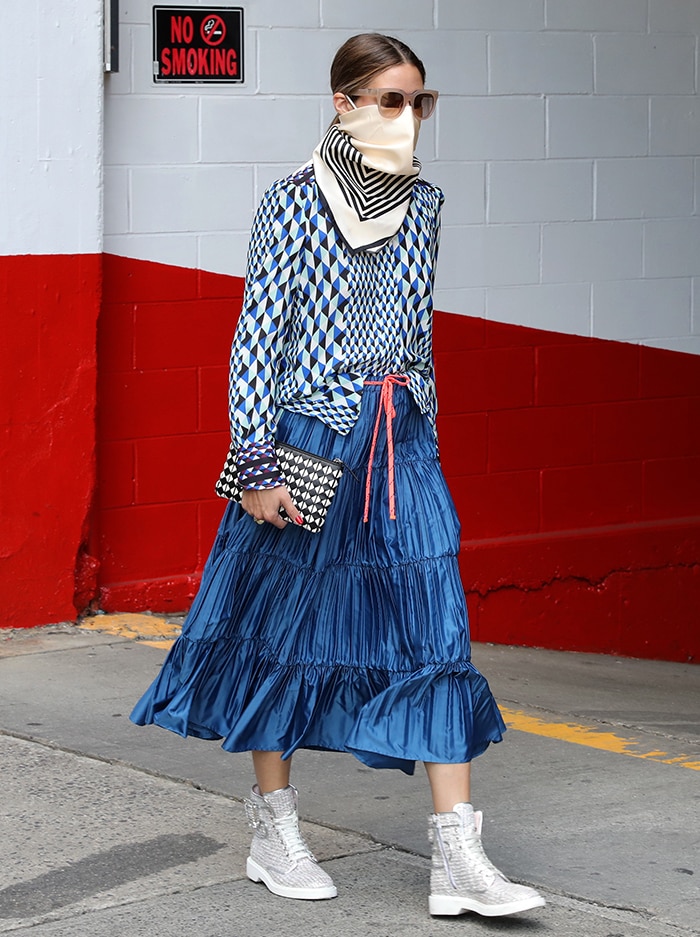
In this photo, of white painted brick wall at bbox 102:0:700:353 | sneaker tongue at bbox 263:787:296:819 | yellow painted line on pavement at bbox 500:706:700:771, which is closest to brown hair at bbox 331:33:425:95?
sneaker tongue at bbox 263:787:296:819

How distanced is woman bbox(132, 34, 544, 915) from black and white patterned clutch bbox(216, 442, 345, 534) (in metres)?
0.03

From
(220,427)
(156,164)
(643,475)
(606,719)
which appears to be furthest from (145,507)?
(643,475)

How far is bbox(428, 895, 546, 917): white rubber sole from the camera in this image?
3166mm

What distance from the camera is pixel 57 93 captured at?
18.4ft

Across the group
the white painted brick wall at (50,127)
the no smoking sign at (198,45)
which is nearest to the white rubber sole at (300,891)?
the white painted brick wall at (50,127)

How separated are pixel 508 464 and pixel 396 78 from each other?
386 centimetres

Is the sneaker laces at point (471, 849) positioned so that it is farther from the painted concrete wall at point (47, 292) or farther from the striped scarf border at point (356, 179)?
the painted concrete wall at point (47, 292)

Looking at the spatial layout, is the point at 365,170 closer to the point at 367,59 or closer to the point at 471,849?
the point at 367,59

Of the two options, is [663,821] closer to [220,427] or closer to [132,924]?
[132,924]

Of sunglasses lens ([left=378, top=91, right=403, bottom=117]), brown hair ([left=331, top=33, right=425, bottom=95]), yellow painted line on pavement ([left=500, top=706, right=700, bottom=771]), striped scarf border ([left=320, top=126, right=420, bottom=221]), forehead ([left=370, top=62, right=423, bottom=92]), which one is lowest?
yellow painted line on pavement ([left=500, top=706, right=700, bottom=771])

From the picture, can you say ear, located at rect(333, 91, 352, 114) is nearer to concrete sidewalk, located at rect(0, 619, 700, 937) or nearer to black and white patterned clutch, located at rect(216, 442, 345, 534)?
black and white patterned clutch, located at rect(216, 442, 345, 534)

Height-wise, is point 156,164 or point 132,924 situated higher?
point 156,164

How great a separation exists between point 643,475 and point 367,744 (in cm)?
454

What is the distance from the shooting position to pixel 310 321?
11.0 ft
